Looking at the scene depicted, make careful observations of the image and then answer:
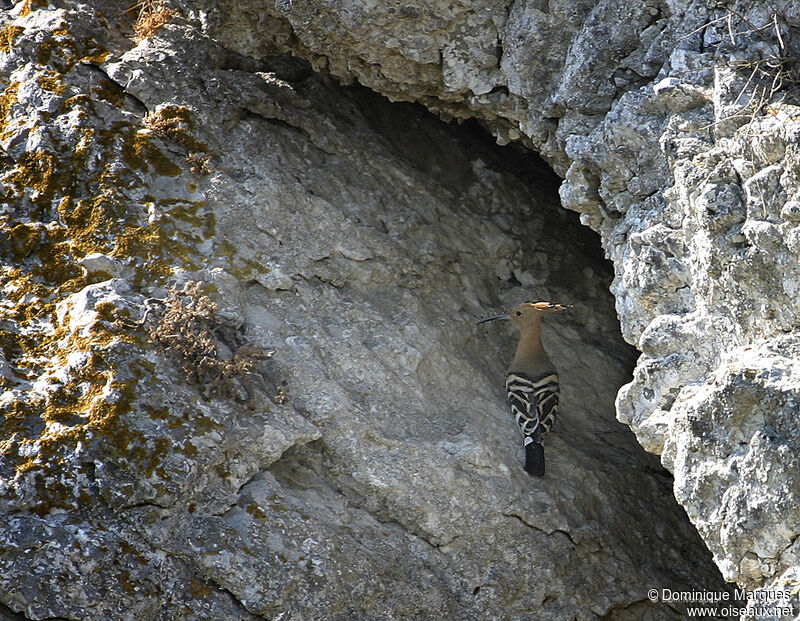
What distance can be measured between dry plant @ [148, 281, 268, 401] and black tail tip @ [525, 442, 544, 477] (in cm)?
164

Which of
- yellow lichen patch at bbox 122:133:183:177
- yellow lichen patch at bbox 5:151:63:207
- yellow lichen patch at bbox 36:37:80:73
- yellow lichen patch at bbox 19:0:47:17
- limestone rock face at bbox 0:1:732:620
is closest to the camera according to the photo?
limestone rock face at bbox 0:1:732:620

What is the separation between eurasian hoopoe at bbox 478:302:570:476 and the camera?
205 inches

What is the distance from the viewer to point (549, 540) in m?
4.88

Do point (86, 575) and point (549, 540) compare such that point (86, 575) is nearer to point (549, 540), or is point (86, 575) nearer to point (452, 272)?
point (549, 540)

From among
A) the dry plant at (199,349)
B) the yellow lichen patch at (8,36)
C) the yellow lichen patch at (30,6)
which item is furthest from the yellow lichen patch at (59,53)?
the dry plant at (199,349)

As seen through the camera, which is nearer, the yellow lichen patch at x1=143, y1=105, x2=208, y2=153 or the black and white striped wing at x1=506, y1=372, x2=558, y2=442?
the black and white striped wing at x1=506, y1=372, x2=558, y2=442

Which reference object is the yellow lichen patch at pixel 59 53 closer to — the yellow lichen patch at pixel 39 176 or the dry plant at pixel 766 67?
the yellow lichen patch at pixel 39 176

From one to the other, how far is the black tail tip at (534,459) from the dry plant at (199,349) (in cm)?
164

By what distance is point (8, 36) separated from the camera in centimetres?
552

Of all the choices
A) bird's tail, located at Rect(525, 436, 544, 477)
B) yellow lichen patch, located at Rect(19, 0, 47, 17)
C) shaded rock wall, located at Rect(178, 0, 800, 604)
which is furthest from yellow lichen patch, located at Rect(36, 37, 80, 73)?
bird's tail, located at Rect(525, 436, 544, 477)

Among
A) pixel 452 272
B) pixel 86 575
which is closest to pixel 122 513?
pixel 86 575

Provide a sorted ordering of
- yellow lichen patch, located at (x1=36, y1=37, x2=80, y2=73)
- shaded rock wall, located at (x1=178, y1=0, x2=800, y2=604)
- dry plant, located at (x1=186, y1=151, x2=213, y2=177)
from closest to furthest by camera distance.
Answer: shaded rock wall, located at (x1=178, y1=0, x2=800, y2=604) → dry plant, located at (x1=186, y1=151, x2=213, y2=177) → yellow lichen patch, located at (x1=36, y1=37, x2=80, y2=73)

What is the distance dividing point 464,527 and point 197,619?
1.48 m

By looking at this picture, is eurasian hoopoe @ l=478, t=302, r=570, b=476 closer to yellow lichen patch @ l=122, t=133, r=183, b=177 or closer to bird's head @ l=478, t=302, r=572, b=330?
bird's head @ l=478, t=302, r=572, b=330
